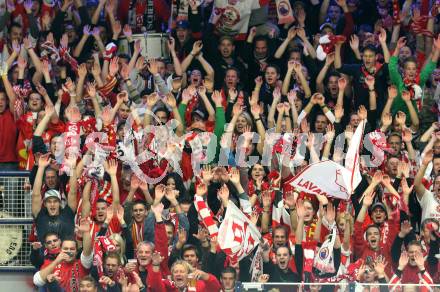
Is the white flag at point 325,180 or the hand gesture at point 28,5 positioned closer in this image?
the white flag at point 325,180

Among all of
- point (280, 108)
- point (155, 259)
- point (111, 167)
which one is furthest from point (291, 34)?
point (155, 259)

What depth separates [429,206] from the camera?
2420 cm

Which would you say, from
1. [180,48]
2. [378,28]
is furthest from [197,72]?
[378,28]

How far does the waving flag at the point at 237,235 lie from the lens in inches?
909

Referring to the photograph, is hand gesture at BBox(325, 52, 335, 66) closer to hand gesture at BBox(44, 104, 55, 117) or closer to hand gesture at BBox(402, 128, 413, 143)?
hand gesture at BBox(402, 128, 413, 143)

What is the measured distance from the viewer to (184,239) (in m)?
23.4

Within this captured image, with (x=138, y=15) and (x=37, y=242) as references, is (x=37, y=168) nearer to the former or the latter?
(x=37, y=242)

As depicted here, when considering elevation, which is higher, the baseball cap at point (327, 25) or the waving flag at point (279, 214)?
the baseball cap at point (327, 25)

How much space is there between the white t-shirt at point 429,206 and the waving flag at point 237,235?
6.88 ft

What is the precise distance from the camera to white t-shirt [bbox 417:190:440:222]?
24.1 meters

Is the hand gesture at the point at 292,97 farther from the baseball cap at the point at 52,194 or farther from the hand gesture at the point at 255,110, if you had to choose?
the baseball cap at the point at 52,194

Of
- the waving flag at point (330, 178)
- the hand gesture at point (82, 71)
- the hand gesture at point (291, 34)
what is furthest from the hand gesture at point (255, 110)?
the hand gesture at point (82, 71)

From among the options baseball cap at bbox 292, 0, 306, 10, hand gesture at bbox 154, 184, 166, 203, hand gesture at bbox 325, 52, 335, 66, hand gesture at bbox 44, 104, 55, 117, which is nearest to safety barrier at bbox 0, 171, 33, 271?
hand gesture at bbox 44, 104, 55, 117

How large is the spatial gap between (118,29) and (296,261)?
524 centimetres
